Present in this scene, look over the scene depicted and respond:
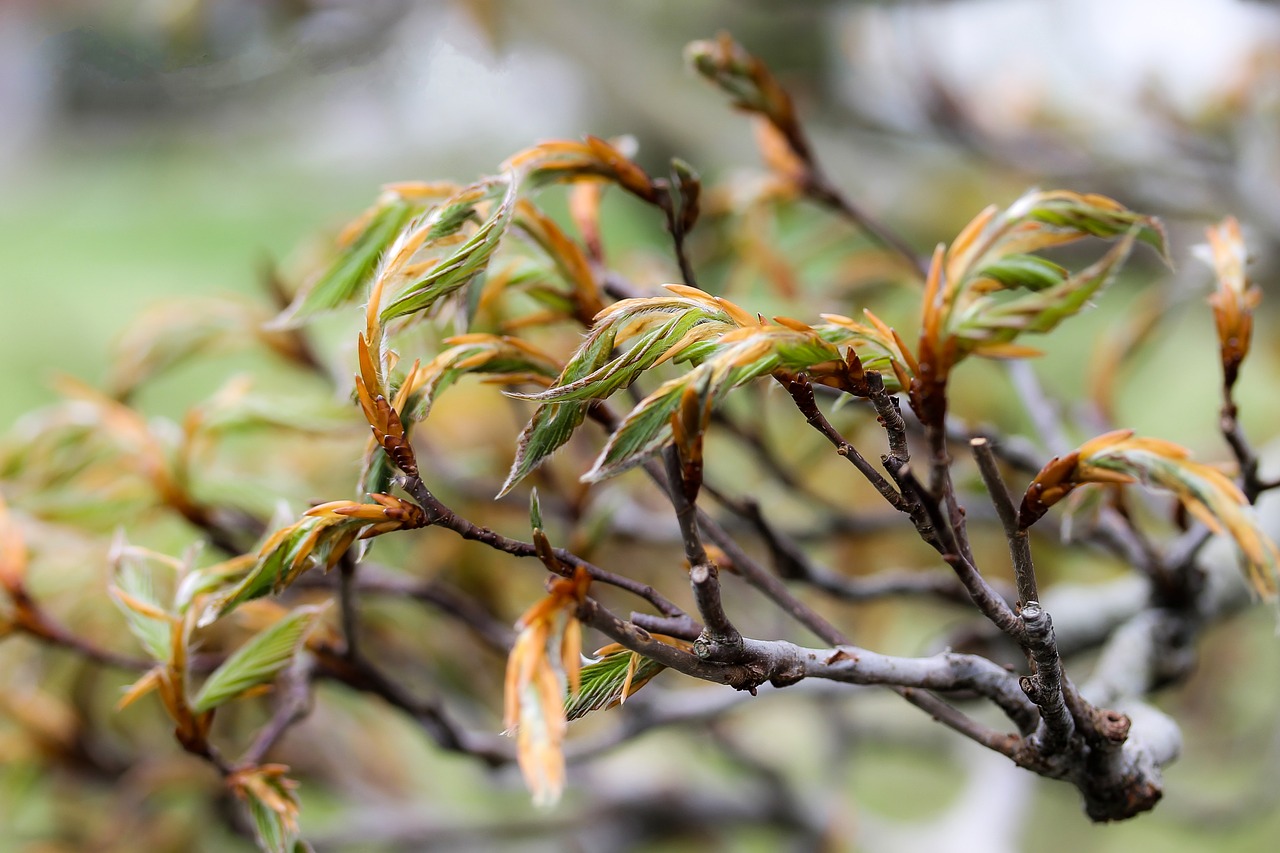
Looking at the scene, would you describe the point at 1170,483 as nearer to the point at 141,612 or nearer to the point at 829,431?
the point at 829,431

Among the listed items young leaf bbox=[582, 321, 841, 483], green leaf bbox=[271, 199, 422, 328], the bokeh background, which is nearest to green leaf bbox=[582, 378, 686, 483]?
young leaf bbox=[582, 321, 841, 483]

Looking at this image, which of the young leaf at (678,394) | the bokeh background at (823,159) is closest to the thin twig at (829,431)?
the young leaf at (678,394)

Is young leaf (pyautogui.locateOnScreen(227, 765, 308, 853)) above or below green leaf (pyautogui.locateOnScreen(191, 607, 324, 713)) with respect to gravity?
below

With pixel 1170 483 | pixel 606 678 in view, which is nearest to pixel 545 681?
pixel 606 678

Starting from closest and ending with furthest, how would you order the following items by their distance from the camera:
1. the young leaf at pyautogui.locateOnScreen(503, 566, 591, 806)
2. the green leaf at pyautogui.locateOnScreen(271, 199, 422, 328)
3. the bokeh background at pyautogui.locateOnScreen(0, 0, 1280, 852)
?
the young leaf at pyautogui.locateOnScreen(503, 566, 591, 806) → the green leaf at pyautogui.locateOnScreen(271, 199, 422, 328) → the bokeh background at pyautogui.locateOnScreen(0, 0, 1280, 852)

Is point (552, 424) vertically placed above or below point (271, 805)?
above

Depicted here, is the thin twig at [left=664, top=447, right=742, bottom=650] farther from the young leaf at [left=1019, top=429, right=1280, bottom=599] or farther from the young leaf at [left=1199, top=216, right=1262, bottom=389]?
the young leaf at [left=1199, top=216, right=1262, bottom=389]
